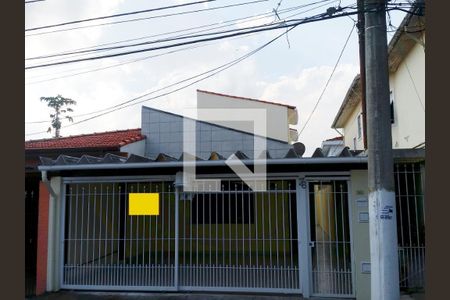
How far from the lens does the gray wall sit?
12617 millimetres

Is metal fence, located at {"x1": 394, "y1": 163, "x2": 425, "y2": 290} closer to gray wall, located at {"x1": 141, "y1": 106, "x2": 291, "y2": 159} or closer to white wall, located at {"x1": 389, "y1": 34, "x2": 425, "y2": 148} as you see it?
white wall, located at {"x1": 389, "y1": 34, "x2": 425, "y2": 148}

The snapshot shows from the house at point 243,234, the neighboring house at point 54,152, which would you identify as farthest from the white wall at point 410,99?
the neighboring house at point 54,152

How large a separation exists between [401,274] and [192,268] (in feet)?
12.3

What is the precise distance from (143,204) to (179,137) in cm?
513

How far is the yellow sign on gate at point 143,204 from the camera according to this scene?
7977 millimetres

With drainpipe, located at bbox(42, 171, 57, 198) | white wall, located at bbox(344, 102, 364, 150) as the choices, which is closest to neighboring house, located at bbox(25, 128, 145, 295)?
drainpipe, located at bbox(42, 171, 57, 198)

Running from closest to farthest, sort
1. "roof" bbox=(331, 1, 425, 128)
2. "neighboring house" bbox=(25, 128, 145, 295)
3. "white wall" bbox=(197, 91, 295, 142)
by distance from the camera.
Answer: "roof" bbox=(331, 1, 425, 128)
"neighboring house" bbox=(25, 128, 145, 295)
"white wall" bbox=(197, 91, 295, 142)

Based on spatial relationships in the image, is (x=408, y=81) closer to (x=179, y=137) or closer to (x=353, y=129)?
(x=179, y=137)

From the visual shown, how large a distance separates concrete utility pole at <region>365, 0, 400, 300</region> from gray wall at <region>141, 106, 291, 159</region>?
22.8ft

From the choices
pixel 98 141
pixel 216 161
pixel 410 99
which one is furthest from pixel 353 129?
pixel 216 161

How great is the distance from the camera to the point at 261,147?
12375mm

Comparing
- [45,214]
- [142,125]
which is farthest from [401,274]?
[142,125]

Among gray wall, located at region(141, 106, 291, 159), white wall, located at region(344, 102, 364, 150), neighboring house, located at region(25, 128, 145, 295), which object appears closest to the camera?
neighboring house, located at region(25, 128, 145, 295)

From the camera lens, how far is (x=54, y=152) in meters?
11.4
